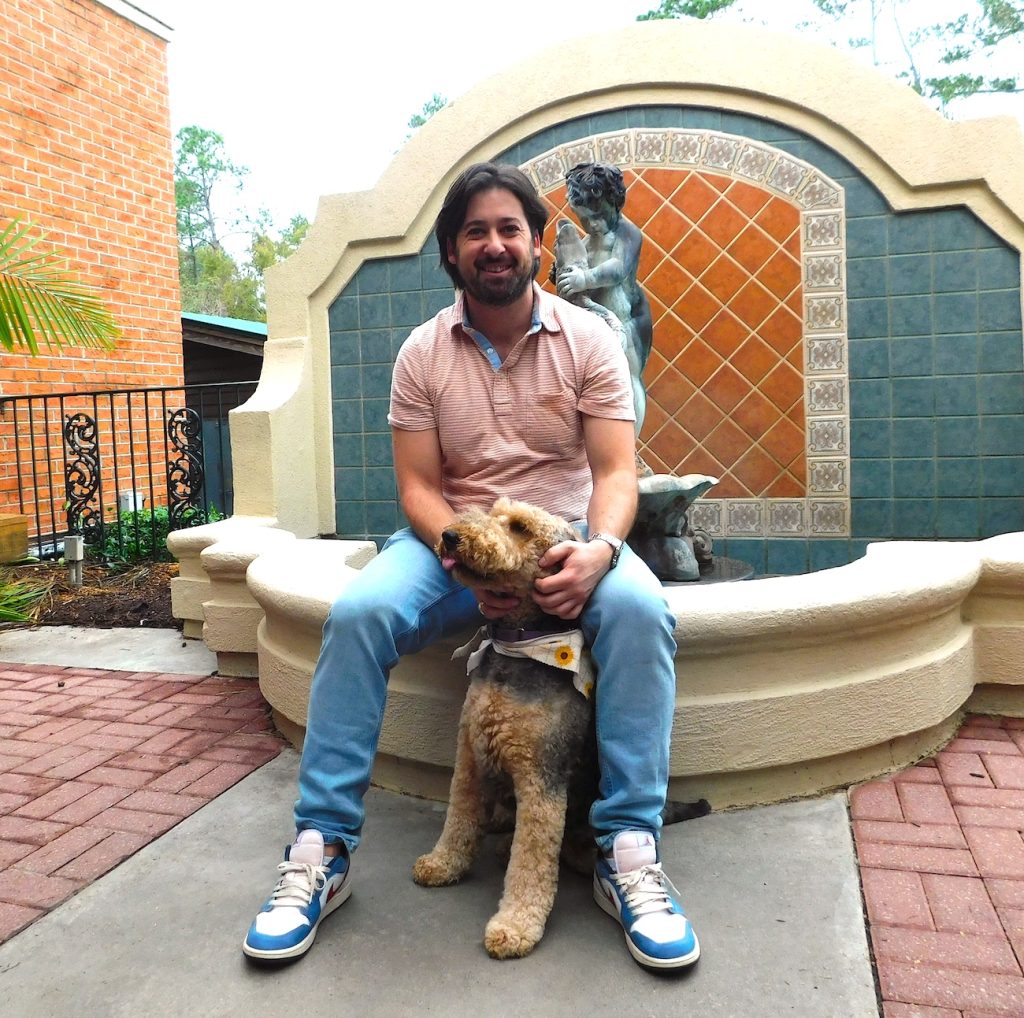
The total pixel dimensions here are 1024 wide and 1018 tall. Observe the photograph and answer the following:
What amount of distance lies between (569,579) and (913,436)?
364cm

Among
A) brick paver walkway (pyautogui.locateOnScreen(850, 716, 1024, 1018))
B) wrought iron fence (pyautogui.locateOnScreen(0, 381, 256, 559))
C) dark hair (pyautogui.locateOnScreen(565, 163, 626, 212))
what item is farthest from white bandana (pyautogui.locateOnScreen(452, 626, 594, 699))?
wrought iron fence (pyautogui.locateOnScreen(0, 381, 256, 559))

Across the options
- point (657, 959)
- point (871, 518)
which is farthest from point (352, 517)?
point (657, 959)

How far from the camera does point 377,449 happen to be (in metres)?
5.54

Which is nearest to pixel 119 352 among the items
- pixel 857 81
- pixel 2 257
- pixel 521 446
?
pixel 2 257

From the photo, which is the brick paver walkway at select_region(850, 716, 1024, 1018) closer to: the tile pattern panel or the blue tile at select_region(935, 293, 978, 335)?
the tile pattern panel

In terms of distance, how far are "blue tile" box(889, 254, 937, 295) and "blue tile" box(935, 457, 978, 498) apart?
3.06 ft

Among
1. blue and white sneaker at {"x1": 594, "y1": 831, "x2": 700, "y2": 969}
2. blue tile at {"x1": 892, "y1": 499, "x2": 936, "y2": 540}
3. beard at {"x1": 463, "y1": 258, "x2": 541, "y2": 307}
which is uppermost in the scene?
beard at {"x1": 463, "y1": 258, "x2": 541, "y2": 307}

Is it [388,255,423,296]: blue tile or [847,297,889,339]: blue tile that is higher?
[388,255,423,296]: blue tile

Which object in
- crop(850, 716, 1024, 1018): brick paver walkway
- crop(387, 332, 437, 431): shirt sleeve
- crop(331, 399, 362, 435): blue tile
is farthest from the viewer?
crop(331, 399, 362, 435): blue tile

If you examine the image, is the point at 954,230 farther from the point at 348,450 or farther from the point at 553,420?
the point at 348,450

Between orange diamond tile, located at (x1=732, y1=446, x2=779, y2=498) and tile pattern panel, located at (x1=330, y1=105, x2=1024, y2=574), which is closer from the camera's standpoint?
tile pattern panel, located at (x1=330, y1=105, x2=1024, y2=574)

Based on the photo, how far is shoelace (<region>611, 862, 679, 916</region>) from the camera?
6.21ft

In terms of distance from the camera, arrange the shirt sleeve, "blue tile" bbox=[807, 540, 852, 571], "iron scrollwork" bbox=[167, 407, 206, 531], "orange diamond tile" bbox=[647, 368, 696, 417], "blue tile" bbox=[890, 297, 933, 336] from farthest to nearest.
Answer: "iron scrollwork" bbox=[167, 407, 206, 531]
"orange diamond tile" bbox=[647, 368, 696, 417]
"blue tile" bbox=[807, 540, 852, 571]
"blue tile" bbox=[890, 297, 933, 336]
the shirt sleeve

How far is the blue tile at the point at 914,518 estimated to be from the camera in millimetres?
4914
